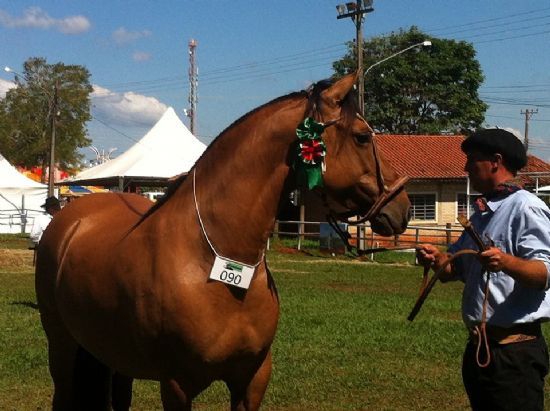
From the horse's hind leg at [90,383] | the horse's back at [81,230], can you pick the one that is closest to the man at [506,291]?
the horse's back at [81,230]

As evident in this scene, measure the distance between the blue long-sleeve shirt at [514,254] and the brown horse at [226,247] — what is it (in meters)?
0.40

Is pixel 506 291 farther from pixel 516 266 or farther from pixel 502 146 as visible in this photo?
pixel 502 146

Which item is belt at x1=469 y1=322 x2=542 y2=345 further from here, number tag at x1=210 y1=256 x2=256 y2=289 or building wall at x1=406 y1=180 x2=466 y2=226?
building wall at x1=406 y1=180 x2=466 y2=226

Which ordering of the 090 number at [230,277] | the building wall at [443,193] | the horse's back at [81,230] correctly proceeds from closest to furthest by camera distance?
the 090 number at [230,277], the horse's back at [81,230], the building wall at [443,193]

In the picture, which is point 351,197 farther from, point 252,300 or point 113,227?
point 113,227

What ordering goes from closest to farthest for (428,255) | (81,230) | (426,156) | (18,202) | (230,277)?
(428,255), (230,277), (81,230), (18,202), (426,156)

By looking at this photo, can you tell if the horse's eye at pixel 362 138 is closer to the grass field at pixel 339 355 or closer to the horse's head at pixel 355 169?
the horse's head at pixel 355 169

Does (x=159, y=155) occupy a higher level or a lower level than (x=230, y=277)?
higher

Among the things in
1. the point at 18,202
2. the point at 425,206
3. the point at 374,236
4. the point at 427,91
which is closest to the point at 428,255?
the point at 374,236

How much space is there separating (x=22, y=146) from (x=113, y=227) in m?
54.3

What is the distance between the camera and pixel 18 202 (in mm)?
33469

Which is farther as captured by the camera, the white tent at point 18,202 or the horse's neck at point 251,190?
the white tent at point 18,202

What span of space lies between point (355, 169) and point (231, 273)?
71 cm

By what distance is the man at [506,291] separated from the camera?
3018 millimetres
